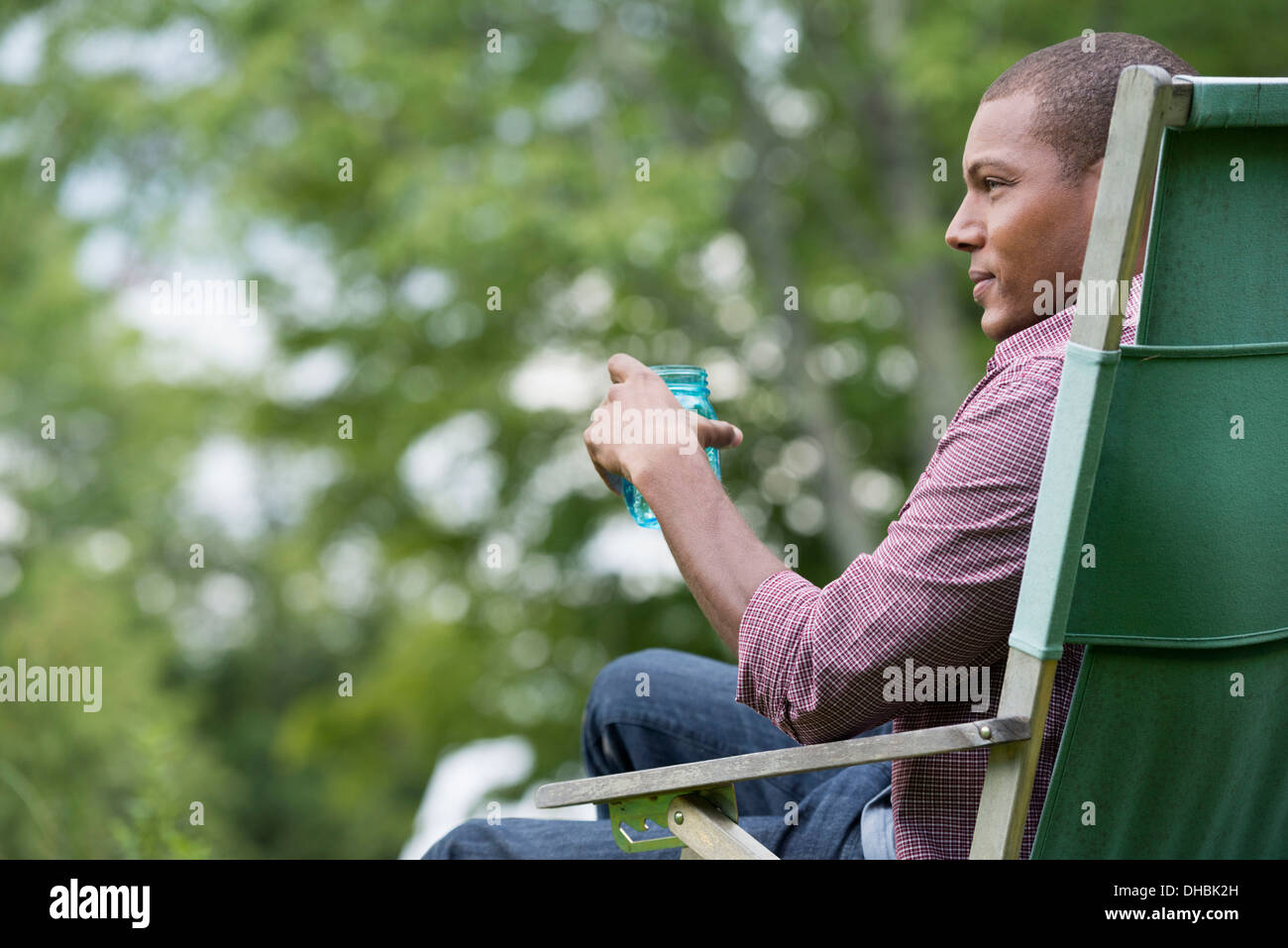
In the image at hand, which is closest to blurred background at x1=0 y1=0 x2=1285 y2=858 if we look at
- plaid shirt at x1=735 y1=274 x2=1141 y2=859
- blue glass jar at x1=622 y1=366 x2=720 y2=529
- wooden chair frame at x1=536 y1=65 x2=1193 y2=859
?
blue glass jar at x1=622 y1=366 x2=720 y2=529

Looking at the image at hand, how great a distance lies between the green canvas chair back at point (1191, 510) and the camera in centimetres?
142

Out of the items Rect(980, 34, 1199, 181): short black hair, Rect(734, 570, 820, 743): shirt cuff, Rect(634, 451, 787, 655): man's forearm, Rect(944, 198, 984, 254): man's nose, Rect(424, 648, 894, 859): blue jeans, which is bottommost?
Rect(424, 648, 894, 859): blue jeans

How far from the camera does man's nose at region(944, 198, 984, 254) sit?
1763 mm

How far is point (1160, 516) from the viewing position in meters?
1.47

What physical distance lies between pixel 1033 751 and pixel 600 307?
8879mm

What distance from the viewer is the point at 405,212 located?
8.85m

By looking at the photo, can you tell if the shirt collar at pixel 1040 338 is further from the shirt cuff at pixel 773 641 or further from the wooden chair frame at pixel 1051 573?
the shirt cuff at pixel 773 641

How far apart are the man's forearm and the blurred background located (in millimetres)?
6440

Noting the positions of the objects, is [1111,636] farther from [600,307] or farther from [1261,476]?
[600,307]

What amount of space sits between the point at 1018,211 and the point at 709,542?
21.4 inches

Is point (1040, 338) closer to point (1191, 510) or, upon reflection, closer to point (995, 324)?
point (995, 324)

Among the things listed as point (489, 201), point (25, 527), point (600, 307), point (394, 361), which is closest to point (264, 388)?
point (394, 361)

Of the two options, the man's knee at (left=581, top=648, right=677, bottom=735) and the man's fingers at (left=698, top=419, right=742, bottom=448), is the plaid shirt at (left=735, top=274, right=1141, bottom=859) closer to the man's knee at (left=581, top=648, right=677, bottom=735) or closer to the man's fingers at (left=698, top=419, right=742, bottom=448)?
the man's fingers at (left=698, top=419, right=742, bottom=448)
